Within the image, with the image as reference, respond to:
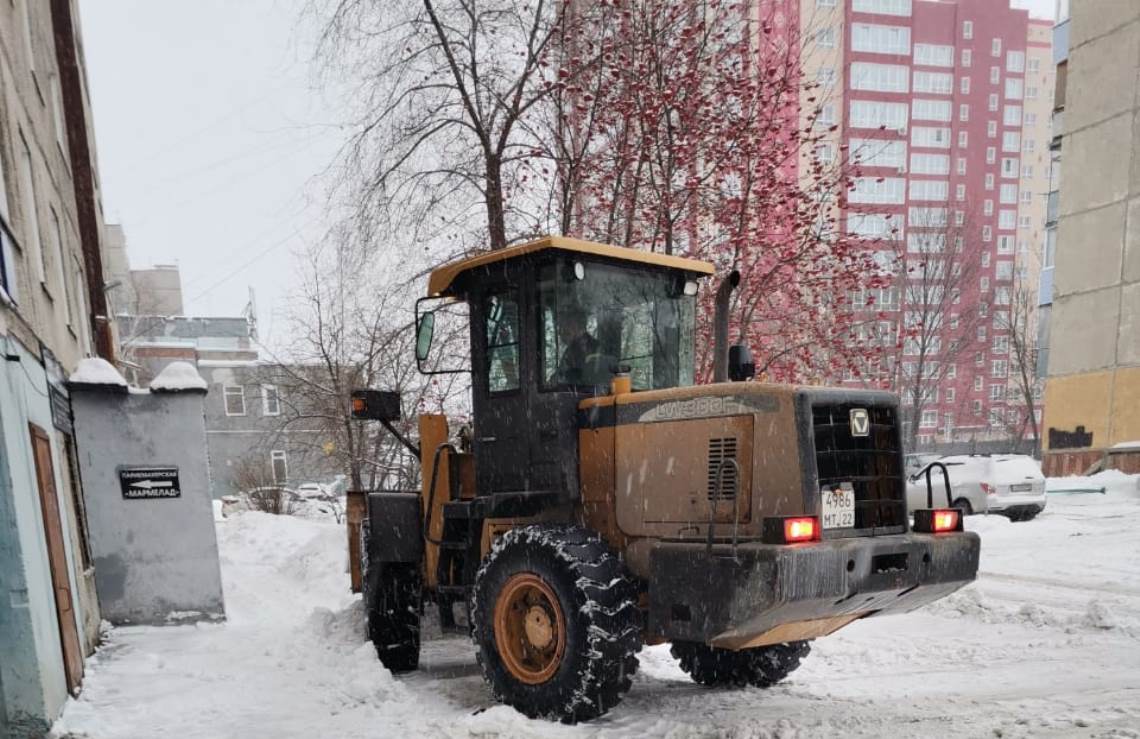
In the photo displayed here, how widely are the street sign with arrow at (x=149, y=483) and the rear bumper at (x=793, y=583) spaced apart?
18.6 ft

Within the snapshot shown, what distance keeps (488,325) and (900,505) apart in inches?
114

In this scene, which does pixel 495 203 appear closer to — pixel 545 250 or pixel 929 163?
pixel 545 250

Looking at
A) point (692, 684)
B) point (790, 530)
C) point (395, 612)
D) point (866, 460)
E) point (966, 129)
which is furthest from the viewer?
point (966, 129)

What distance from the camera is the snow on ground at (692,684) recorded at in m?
4.29

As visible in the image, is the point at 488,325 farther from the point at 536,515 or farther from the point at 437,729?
the point at 437,729

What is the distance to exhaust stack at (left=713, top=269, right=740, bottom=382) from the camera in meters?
4.72

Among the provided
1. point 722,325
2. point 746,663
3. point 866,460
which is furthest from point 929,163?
point 866,460

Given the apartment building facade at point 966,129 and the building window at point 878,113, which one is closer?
the apartment building facade at point 966,129

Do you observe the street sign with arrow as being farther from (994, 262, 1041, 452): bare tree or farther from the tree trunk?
(994, 262, 1041, 452): bare tree

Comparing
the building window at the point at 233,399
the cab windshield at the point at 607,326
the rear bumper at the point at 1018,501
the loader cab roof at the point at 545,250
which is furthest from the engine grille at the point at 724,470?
the building window at the point at 233,399

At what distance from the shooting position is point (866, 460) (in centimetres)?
439

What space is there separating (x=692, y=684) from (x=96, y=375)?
6267mm

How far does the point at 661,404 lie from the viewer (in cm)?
457

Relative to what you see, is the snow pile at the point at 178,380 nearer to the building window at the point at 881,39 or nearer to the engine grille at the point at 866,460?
the engine grille at the point at 866,460
